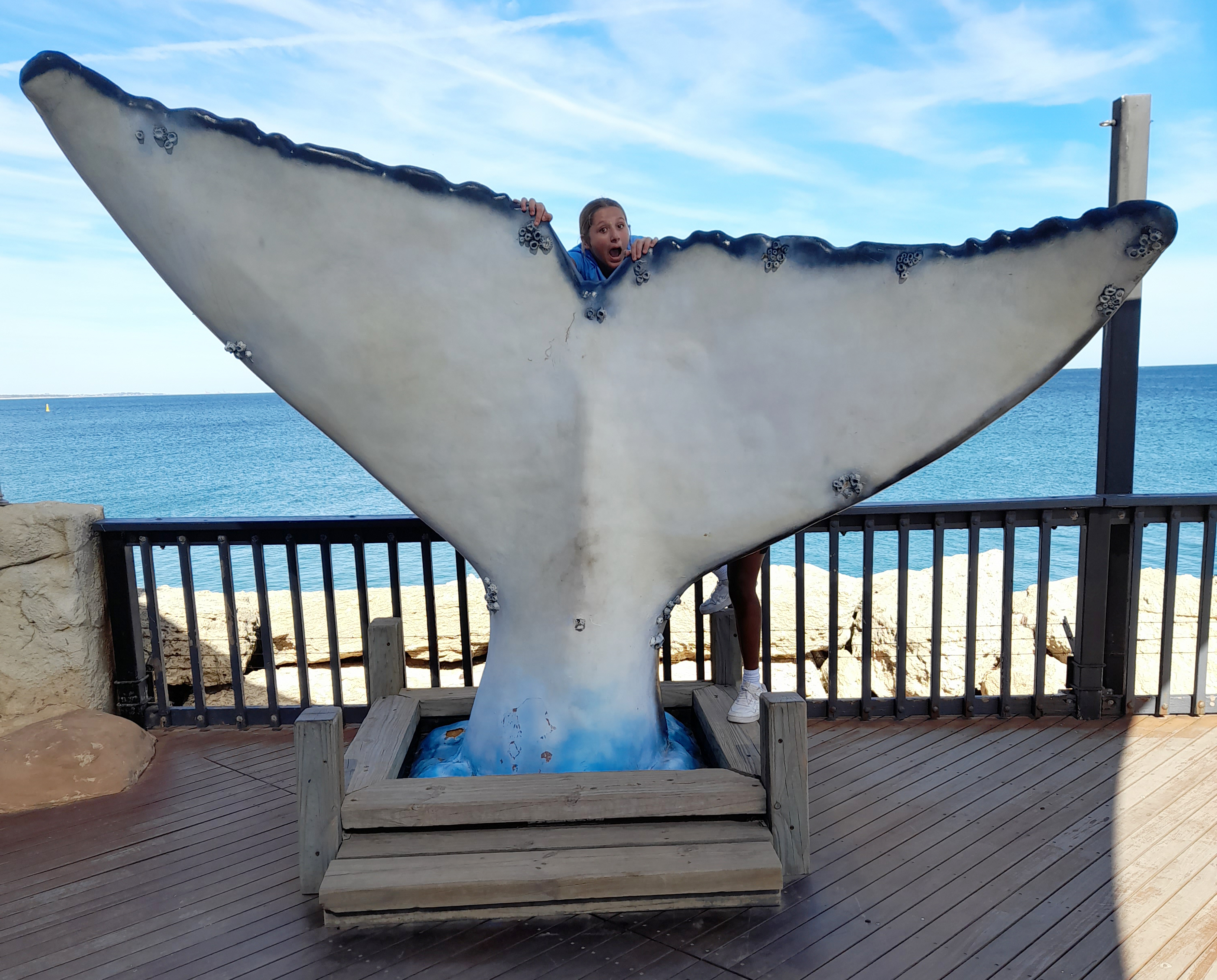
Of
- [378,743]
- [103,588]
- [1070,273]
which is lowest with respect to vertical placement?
[378,743]

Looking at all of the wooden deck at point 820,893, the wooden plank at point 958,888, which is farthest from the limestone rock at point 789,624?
the wooden plank at point 958,888

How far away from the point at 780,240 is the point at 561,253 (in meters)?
0.62

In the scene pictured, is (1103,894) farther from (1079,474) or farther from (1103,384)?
(1079,474)

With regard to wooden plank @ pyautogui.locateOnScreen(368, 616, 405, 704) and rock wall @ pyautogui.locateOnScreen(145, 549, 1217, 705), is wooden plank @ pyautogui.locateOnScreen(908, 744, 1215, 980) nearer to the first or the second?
wooden plank @ pyautogui.locateOnScreen(368, 616, 405, 704)

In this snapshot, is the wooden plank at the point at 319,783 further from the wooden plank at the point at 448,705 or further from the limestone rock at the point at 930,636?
the limestone rock at the point at 930,636

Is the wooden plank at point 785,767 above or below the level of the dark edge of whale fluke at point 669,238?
below

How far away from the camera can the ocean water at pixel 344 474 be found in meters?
28.9

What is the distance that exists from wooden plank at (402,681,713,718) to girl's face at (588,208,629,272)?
1.75 metres

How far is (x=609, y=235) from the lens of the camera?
304cm

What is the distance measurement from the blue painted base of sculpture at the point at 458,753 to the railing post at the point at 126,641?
6.10ft

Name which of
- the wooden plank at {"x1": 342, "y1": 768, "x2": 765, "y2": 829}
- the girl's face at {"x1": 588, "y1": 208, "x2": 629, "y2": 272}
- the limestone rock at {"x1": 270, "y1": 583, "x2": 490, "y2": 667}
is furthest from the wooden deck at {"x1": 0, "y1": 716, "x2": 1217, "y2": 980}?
the limestone rock at {"x1": 270, "y1": 583, "x2": 490, "y2": 667}

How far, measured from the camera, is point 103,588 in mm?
4453

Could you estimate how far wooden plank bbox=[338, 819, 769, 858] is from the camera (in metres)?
2.73

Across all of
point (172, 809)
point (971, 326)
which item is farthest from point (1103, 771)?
point (172, 809)
